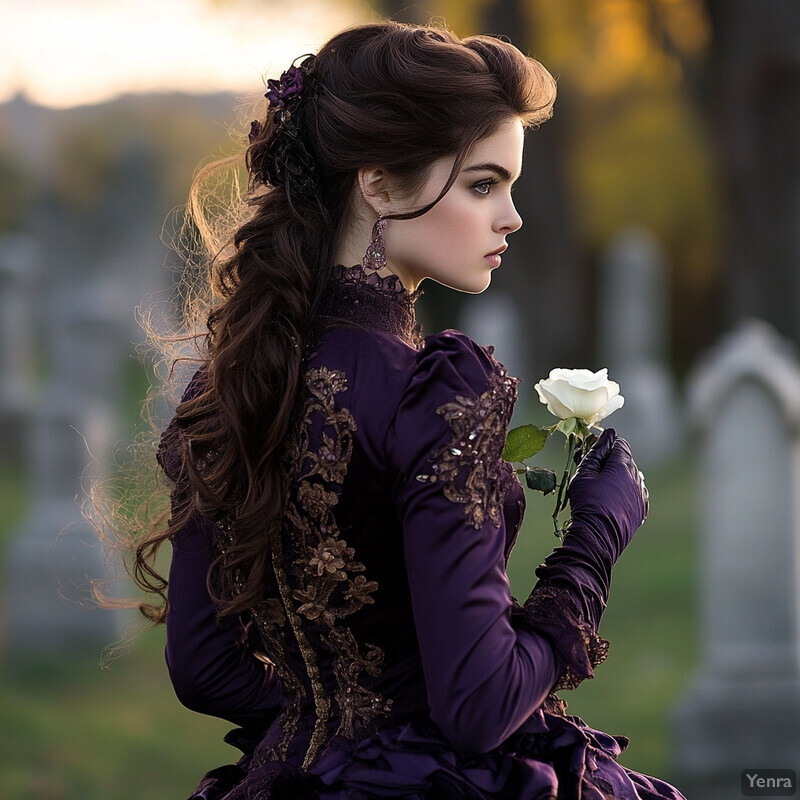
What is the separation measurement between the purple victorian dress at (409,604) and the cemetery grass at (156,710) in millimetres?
2370

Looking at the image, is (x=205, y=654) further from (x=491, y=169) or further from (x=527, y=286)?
(x=527, y=286)

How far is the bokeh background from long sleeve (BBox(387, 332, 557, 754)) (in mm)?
908

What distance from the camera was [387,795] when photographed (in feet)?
5.50

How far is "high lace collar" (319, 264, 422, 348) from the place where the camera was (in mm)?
1769

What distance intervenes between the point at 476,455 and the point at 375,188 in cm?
49

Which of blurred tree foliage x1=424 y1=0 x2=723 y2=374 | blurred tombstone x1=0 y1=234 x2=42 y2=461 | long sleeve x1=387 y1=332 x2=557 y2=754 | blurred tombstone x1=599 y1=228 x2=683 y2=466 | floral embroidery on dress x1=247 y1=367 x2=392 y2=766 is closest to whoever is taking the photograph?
long sleeve x1=387 y1=332 x2=557 y2=754

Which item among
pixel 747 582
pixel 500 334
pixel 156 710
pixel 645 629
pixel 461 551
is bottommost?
pixel 461 551

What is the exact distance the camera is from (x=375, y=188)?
5.90 ft

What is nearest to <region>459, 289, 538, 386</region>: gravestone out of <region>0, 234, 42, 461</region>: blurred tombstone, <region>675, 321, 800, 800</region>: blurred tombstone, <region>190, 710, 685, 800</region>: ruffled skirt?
<region>0, 234, 42, 461</region>: blurred tombstone

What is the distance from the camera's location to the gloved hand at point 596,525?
172cm

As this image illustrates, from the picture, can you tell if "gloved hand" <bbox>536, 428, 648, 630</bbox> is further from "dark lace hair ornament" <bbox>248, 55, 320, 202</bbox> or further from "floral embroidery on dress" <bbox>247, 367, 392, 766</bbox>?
"dark lace hair ornament" <bbox>248, 55, 320, 202</bbox>

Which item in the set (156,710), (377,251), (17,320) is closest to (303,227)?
(377,251)

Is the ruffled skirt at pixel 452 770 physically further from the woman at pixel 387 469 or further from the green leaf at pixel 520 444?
the green leaf at pixel 520 444

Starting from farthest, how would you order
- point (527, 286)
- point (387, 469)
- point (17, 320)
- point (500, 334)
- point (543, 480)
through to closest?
1. point (527, 286)
2. point (500, 334)
3. point (17, 320)
4. point (543, 480)
5. point (387, 469)
